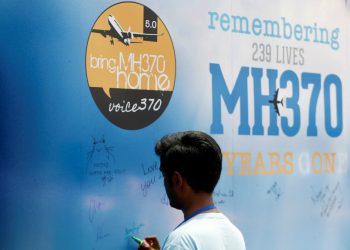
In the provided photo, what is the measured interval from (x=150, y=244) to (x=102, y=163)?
0.45 metres

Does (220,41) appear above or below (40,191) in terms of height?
above

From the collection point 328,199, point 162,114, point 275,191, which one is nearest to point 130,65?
point 162,114

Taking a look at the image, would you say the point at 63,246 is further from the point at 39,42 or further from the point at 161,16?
the point at 161,16

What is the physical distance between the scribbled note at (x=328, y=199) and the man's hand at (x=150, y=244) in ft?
3.87

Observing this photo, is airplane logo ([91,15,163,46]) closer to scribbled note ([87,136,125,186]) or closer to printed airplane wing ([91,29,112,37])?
printed airplane wing ([91,29,112,37])

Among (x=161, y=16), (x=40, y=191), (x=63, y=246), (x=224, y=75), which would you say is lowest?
(x=63, y=246)

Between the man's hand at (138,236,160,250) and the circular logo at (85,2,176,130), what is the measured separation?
1.82 feet

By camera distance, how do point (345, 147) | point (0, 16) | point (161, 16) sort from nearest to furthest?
point (0, 16) < point (161, 16) < point (345, 147)

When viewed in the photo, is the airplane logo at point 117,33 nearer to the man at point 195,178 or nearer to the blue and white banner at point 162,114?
the blue and white banner at point 162,114

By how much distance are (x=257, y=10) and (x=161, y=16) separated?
0.68 m

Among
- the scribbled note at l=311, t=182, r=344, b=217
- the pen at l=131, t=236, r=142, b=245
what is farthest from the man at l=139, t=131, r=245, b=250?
the scribbled note at l=311, t=182, r=344, b=217

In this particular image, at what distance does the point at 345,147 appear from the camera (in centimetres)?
452

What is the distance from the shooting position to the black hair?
229 cm

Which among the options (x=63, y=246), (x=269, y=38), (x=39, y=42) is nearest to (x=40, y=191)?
(x=63, y=246)
